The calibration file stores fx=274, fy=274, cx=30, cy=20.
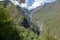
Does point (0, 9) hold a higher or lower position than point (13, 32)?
higher

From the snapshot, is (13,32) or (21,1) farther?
(13,32)

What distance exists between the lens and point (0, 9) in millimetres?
24516

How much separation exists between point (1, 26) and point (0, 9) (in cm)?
193

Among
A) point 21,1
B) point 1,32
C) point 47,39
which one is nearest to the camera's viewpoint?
point 21,1

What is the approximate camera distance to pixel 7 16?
2525 cm

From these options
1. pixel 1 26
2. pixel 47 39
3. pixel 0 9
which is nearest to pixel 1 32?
pixel 1 26

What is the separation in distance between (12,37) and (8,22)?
2.08 m

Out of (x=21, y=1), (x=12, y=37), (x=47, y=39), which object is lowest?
(x=47, y=39)

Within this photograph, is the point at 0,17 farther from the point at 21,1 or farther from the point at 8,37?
the point at 21,1

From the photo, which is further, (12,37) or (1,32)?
(12,37)

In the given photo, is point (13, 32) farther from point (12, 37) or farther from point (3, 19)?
point (3, 19)

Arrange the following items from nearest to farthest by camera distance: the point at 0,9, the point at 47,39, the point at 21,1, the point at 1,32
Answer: the point at 21,1
the point at 1,32
the point at 0,9
the point at 47,39

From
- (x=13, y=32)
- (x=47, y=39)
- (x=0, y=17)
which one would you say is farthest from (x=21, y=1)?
(x=47, y=39)

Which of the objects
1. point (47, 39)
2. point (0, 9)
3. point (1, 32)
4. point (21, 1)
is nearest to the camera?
point (21, 1)
